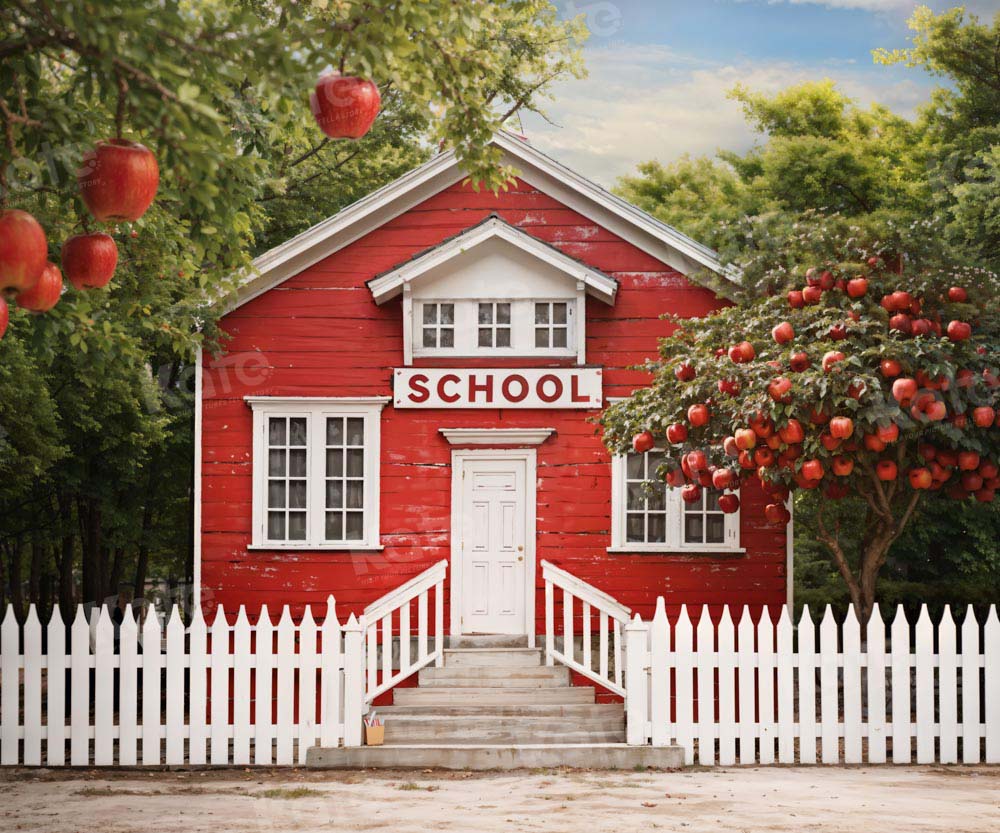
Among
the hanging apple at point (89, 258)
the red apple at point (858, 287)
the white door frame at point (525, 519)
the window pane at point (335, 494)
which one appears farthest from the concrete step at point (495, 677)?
the hanging apple at point (89, 258)

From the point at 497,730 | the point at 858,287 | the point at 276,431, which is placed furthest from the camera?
the point at 276,431

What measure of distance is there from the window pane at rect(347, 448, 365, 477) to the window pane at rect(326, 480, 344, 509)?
163 mm

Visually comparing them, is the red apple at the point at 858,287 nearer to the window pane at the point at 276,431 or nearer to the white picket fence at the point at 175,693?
the white picket fence at the point at 175,693

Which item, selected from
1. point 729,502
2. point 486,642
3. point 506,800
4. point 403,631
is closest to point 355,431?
point 486,642

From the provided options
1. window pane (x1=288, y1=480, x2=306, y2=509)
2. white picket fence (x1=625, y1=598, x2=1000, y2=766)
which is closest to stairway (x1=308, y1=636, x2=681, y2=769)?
white picket fence (x1=625, y1=598, x2=1000, y2=766)

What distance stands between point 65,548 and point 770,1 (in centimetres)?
3733

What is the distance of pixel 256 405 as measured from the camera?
13.6m

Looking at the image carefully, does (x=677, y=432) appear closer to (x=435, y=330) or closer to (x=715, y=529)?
(x=715, y=529)

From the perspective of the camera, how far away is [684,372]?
37.3ft

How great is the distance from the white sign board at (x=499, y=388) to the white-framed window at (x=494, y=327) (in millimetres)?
263

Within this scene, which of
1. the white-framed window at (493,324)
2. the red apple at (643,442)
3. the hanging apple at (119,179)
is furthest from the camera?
the white-framed window at (493,324)

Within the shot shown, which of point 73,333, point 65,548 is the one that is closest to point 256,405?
point 73,333

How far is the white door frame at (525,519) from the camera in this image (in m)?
13.3

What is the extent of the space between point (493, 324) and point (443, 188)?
1.71 meters
